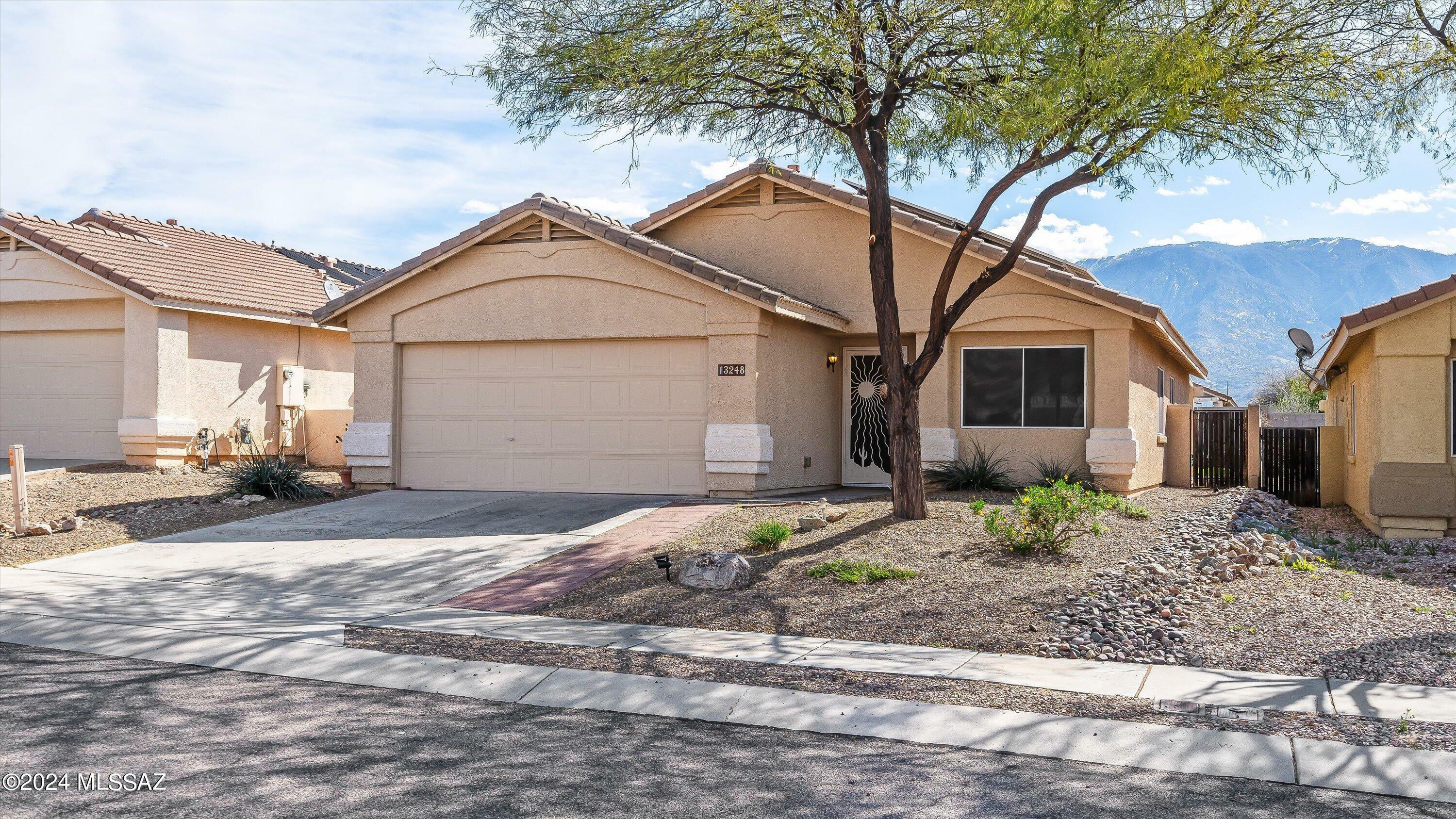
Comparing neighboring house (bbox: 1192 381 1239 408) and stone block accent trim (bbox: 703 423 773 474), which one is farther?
neighboring house (bbox: 1192 381 1239 408)

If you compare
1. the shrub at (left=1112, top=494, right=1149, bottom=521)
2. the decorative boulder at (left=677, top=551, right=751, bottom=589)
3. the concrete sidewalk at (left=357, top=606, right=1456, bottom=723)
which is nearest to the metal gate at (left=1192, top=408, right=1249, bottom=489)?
the shrub at (left=1112, top=494, right=1149, bottom=521)

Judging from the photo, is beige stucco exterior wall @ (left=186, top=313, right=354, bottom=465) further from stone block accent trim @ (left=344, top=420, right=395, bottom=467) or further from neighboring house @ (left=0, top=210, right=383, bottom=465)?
stone block accent trim @ (left=344, top=420, right=395, bottom=467)

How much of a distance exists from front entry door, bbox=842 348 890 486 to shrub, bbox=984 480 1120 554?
6.87 metres

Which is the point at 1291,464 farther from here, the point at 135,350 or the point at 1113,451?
the point at 135,350

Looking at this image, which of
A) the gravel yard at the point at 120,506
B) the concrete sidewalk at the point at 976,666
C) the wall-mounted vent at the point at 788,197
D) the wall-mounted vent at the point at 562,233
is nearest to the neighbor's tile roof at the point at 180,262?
the gravel yard at the point at 120,506

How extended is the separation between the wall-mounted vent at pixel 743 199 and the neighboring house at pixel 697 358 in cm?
28

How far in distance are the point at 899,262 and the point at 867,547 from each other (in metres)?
7.35

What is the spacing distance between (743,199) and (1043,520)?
9576 mm

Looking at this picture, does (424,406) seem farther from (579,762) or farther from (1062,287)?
(579,762)

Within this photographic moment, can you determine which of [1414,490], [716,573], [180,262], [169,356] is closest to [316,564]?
[716,573]

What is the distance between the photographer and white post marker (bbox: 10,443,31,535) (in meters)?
13.1

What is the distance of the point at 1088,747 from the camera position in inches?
232

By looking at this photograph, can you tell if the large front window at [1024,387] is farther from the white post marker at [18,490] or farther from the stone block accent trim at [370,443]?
the white post marker at [18,490]

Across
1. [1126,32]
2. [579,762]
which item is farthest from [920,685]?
[1126,32]
